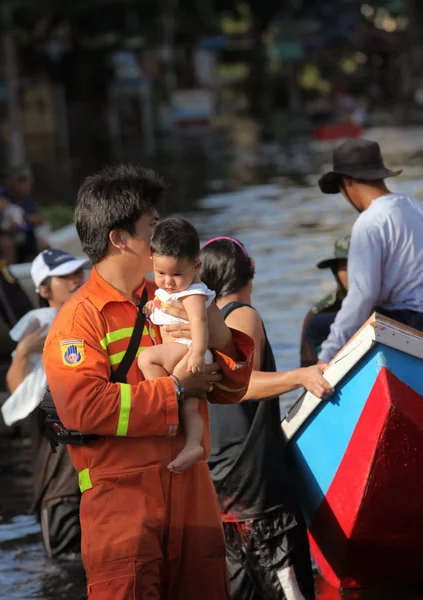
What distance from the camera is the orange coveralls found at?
13.3 feet

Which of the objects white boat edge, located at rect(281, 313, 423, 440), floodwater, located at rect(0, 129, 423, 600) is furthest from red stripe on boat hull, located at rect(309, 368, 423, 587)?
floodwater, located at rect(0, 129, 423, 600)

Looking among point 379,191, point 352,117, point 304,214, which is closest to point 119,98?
point 352,117

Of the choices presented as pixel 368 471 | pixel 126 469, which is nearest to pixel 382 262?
pixel 368 471

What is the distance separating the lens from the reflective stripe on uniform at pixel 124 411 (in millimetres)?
4027

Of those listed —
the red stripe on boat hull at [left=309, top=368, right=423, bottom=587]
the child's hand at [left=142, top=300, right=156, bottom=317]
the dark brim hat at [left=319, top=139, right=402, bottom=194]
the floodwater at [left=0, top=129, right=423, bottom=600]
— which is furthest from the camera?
the floodwater at [left=0, top=129, right=423, bottom=600]

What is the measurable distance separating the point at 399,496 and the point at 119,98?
1715 inches

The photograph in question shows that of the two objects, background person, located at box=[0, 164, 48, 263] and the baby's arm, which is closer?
the baby's arm

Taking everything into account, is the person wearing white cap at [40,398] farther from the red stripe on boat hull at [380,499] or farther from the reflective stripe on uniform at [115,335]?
the reflective stripe on uniform at [115,335]

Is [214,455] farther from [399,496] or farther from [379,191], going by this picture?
[379,191]

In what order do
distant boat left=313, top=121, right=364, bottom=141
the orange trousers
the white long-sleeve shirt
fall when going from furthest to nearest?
distant boat left=313, top=121, right=364, bottom=141
the white long-sleeve shirt
the orange trousers

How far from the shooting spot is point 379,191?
645 centimetres

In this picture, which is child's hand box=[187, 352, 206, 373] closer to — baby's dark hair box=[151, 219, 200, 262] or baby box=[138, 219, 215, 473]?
baby box=[138, 219, 215, 473]

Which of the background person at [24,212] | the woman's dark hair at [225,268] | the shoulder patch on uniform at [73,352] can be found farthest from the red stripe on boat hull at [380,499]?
the background person at [24,212]

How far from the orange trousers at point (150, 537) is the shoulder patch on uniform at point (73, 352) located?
385mm
